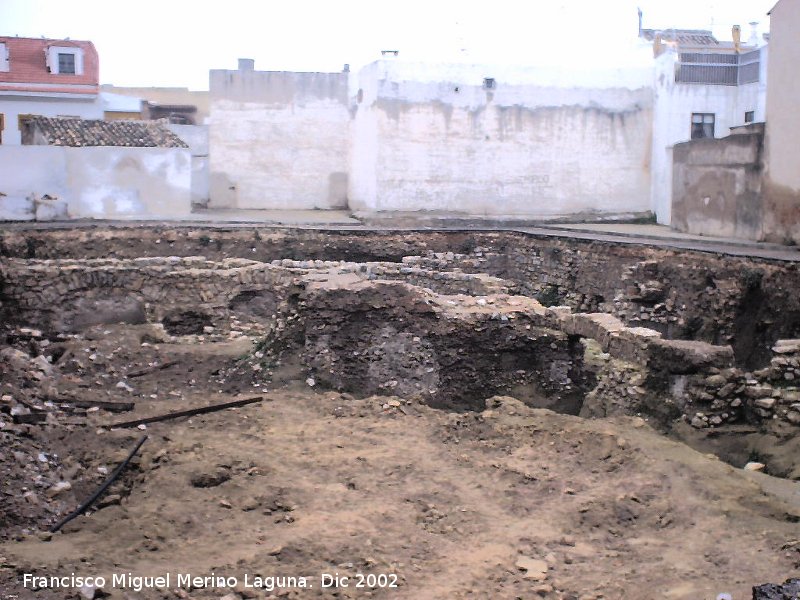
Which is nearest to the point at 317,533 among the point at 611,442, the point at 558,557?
the point at 558,557

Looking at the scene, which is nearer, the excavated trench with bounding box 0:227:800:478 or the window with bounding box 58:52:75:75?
the excavated trench with bounding box 0:227:800:478

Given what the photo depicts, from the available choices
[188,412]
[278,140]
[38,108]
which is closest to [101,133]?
[278,140]

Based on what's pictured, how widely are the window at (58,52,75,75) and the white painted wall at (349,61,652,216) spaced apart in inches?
530

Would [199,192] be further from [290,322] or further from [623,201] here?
[290,322]

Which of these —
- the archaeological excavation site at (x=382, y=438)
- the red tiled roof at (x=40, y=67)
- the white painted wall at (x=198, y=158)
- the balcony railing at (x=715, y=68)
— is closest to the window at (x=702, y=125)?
the balcony railing at (x=715, y=68)

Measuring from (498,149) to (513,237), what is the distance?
5121 mm

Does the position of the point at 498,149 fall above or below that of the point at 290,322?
above

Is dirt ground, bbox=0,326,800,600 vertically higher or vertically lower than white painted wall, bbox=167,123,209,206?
lower

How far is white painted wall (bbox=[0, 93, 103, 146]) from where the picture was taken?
109 feet

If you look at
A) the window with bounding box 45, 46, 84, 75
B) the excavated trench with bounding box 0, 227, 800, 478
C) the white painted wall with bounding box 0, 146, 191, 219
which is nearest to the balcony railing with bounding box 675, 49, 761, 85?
the excavated trench with bounding box 0, 227, 800, 478

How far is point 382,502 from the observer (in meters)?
7.73

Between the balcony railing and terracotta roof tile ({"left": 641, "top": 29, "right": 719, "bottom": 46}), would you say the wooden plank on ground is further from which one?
terracotta roof tile ({"left": 641, "top": 29, "right": 719, "bottom": 46})

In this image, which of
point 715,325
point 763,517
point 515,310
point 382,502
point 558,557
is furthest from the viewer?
point 715,325

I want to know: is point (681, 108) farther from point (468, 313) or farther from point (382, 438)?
point (382, 438)
